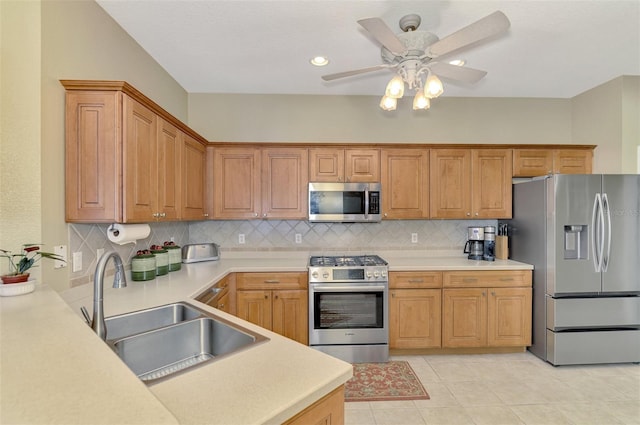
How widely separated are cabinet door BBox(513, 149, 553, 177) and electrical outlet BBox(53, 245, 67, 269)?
→ 12.8 feet

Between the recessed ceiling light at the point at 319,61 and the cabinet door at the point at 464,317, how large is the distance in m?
2.41

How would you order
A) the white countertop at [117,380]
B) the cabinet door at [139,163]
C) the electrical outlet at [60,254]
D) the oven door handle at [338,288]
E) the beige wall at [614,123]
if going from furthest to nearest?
the beige wall at [614,123] → the oven door handle at [338,288] → the cabinet door at [139,163] → the electrical outlet at [60,254] → the white countertop at [117,380]

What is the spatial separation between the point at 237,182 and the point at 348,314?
1742mm

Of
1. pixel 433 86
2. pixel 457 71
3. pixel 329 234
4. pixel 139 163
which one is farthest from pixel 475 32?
pixel 329 234

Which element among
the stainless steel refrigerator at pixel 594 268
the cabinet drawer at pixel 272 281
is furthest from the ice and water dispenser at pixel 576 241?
the cabinet drawer at pixel 272 281

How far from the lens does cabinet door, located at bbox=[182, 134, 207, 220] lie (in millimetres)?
2627

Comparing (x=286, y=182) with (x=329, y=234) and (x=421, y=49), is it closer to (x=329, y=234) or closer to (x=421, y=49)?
(x=329, y=234)

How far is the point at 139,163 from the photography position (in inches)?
74.7

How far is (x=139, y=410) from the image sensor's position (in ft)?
1.77

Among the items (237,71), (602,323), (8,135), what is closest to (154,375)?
(8,135)

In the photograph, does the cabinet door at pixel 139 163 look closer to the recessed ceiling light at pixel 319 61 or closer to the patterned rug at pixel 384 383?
the recessed ceiling light at pixel 319 61

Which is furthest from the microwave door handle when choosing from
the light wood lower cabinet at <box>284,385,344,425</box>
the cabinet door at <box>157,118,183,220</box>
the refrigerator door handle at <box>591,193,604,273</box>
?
the light wood lower cabinet at <box>284,385,344,425</box>

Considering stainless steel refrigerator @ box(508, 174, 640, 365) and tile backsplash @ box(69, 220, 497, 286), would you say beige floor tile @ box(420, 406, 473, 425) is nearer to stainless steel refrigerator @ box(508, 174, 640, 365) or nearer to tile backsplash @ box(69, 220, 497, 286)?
stainless steel refrigerator @ box(508, 174, 640, 365)

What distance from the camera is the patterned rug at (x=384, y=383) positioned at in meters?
2.31
